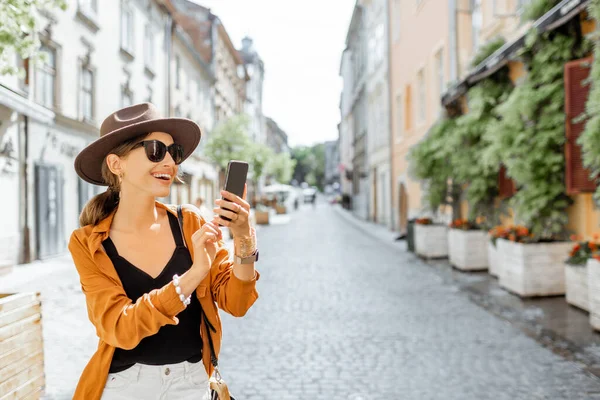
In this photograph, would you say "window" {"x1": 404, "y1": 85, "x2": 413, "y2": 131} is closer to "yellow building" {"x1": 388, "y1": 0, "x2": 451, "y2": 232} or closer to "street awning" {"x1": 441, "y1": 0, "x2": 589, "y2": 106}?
"yellow building" {"x1": 388, "y1": 0, "x2": 451, "y2": 232}

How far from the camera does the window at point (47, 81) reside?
13336mm

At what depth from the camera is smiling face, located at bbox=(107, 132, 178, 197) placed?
1.86m

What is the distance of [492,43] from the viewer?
11477mm

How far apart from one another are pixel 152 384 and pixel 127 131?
795 millimetres

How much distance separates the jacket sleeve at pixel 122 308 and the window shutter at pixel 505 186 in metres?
9.50

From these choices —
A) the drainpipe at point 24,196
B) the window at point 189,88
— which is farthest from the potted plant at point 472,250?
the window at point 189,88

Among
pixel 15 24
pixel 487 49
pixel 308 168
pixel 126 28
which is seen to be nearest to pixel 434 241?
pixel 487 49

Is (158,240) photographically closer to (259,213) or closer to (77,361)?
(77,361)

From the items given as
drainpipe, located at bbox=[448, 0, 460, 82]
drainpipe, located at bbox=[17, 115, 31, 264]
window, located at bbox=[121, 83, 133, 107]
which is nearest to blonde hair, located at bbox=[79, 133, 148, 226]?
drainpipe, located at bbox=[17, 115, 31, 264]

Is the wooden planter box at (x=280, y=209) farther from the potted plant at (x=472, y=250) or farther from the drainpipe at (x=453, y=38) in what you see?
the potted plant at (x=472, y=250)

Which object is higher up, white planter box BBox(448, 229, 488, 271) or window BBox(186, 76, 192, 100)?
window BBox(186, 76, 192, 100)

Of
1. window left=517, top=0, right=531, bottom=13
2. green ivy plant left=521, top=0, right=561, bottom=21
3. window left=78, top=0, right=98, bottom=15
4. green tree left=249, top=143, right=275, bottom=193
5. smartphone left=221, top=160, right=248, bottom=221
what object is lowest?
smartphone left=221, top=160, right=248, bottom=221

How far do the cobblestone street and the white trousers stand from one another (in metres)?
2.47

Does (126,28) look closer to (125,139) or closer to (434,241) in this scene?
(434,241)
